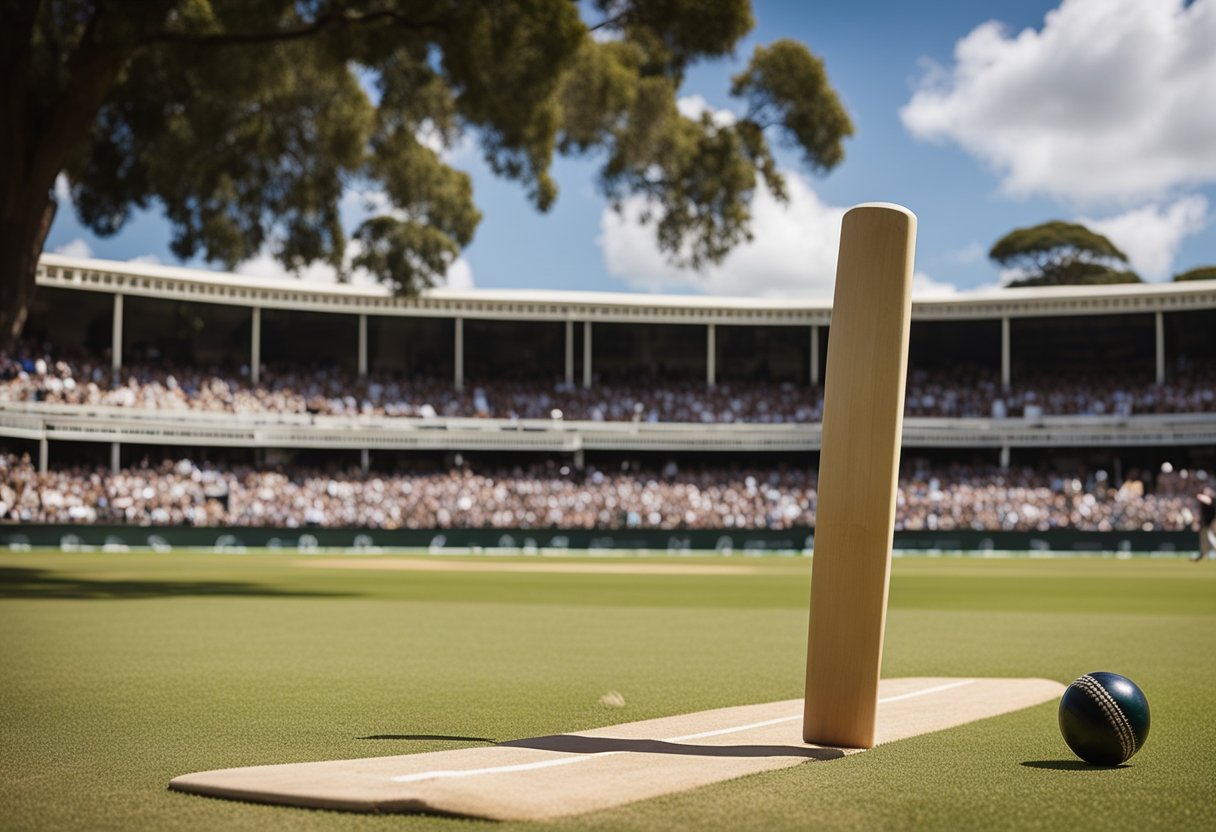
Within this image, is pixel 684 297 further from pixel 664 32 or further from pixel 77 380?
pixel 664 32

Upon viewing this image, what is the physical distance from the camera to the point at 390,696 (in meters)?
8.35

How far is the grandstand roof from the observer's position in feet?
167

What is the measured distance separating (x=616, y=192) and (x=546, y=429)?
28180 millimetres

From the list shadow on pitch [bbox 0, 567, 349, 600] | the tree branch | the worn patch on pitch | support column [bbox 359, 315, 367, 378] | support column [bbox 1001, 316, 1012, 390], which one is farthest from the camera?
support column [bbox 359, 315, 367, 378]

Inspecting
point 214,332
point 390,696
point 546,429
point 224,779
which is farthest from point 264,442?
point 224,779

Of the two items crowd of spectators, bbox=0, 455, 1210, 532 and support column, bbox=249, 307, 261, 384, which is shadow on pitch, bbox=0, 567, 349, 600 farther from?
support column, bbox=249, 307, 261, 384

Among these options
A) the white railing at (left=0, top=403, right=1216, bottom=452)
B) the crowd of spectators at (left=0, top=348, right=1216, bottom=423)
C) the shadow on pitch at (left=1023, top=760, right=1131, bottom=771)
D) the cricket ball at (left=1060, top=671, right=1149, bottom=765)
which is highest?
the crowd of spectators at (left=0, top=348, right=1216, bottom=423)

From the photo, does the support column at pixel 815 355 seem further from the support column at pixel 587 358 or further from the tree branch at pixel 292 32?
the tree branch at pixel 292 32

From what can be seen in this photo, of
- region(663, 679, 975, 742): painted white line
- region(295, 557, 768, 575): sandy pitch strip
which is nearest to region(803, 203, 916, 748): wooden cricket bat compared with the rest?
region(663, 679, 975, 742): painted white line

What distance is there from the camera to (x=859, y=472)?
19.5ft

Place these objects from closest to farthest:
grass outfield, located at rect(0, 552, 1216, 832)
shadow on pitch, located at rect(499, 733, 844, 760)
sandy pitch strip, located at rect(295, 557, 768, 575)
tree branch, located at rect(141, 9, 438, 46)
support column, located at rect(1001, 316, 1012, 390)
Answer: grass outfield, located at rect(0, 552, 1216, 832) < shadow on pitch, located at rect(499, 733, 844, 760) < tree branch, located at rect(141, 9, 438, 46) < sandy pitch strip, located at rect(295, 557, 768, 575) < support column, located at rect(1001, 316, 1012, 390)

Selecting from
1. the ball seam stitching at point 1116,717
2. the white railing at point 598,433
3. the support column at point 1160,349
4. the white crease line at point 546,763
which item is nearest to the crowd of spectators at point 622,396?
the support column at point 1160,349

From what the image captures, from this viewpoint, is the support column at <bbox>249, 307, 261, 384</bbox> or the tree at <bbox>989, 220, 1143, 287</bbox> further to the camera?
the tree at <bbox>989, 220, 1143, 287</bbox>

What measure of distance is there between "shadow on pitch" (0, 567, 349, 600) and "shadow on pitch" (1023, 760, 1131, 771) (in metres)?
15.5
